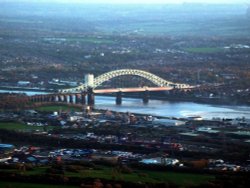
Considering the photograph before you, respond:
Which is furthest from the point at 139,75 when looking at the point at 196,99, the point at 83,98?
the point at 83,98

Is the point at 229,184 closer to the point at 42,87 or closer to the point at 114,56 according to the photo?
the point at 42,87

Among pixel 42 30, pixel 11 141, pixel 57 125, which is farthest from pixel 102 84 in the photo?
pixel 42 30

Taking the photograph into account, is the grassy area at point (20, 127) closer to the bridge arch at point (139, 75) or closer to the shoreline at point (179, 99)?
the shoreline at point (179, 99)

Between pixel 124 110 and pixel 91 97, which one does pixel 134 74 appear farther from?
pixel 124 110

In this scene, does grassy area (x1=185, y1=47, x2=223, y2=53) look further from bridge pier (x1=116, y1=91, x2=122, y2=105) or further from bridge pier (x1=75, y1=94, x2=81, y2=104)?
bridge pier (x1=75, y1=94, x2=81, y2=104)

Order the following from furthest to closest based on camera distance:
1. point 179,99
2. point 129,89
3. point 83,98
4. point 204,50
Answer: point 204,50
point 129,89
point 179,99
point 83,98

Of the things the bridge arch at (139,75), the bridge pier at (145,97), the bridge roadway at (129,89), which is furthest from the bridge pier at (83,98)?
the bridge arch at (139,75)
